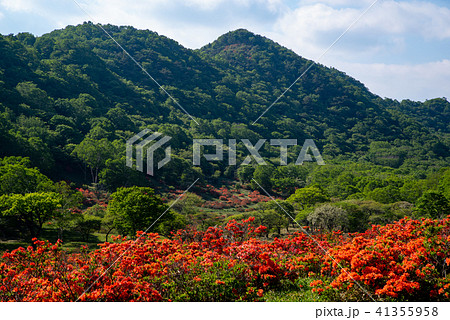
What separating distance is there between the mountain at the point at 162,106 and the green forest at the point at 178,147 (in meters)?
0.46

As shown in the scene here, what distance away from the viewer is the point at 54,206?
24.5 meters

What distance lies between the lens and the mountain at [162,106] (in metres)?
61.8

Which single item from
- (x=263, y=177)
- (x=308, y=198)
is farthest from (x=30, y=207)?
(x=263, y=177)

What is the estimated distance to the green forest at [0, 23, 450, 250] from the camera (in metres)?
29.4

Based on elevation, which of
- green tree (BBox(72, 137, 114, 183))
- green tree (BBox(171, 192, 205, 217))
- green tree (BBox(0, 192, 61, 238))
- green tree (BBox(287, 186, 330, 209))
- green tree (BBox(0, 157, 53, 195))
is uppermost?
green tree (BBox(72, 137, 114, 183))

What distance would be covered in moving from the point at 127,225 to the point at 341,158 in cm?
10498

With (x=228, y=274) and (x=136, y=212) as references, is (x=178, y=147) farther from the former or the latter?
(x=228, y=274)

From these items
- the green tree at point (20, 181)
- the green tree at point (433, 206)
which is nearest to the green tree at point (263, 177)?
the green tree at point (433, 206)

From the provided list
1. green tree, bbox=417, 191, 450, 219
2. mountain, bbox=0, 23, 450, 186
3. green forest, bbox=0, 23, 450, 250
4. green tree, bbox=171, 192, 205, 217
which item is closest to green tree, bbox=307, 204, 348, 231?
green forest, bbox=0, 23, 450, 250

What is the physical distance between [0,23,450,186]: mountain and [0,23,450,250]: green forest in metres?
0.46

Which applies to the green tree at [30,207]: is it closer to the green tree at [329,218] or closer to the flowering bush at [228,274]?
the flowering bush at [228,274]

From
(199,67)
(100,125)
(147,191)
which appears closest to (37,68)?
(100,125)

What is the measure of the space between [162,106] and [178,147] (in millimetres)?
41284

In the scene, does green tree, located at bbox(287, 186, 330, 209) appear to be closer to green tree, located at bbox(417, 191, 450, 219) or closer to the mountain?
green tree, located at bbox(417, 191, 450, 219)
